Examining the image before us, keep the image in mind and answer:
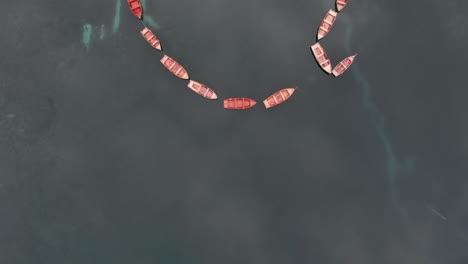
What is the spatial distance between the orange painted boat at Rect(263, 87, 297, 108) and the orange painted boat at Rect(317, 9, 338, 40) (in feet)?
51.1

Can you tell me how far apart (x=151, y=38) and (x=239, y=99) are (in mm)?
26395

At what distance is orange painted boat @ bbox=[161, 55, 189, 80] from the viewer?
264 feet

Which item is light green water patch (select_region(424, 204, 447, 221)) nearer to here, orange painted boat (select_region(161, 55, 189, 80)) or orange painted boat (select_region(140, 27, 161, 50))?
orange painted boat (select_region(161, 55, 189, 80))

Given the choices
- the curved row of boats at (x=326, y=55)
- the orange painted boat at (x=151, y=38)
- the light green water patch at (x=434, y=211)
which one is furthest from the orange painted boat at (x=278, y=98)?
the light green water patch at (x=434, y=211)

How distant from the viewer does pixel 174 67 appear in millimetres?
80500

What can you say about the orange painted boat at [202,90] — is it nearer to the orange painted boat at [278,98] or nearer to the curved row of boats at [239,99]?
the curved row of boats at [239,99]

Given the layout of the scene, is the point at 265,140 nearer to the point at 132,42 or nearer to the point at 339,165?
the point at 339,165

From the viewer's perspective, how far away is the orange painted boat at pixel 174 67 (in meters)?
80.4

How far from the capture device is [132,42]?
268ft

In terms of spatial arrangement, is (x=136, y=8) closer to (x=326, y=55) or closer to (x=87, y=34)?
(x=87, y=34)

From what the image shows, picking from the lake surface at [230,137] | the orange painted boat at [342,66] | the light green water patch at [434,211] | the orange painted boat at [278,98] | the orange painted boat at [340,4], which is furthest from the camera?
the orange painted boat at [340,4]

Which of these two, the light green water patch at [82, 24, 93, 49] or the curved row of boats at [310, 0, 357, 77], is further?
the light green water patch at [82, 24, 93, 49]

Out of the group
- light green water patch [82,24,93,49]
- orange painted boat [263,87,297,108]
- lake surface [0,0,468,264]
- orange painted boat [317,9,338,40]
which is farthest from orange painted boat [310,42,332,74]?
light green water patch [82,24,93,49]

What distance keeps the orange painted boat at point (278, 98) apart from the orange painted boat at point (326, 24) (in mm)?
15568
